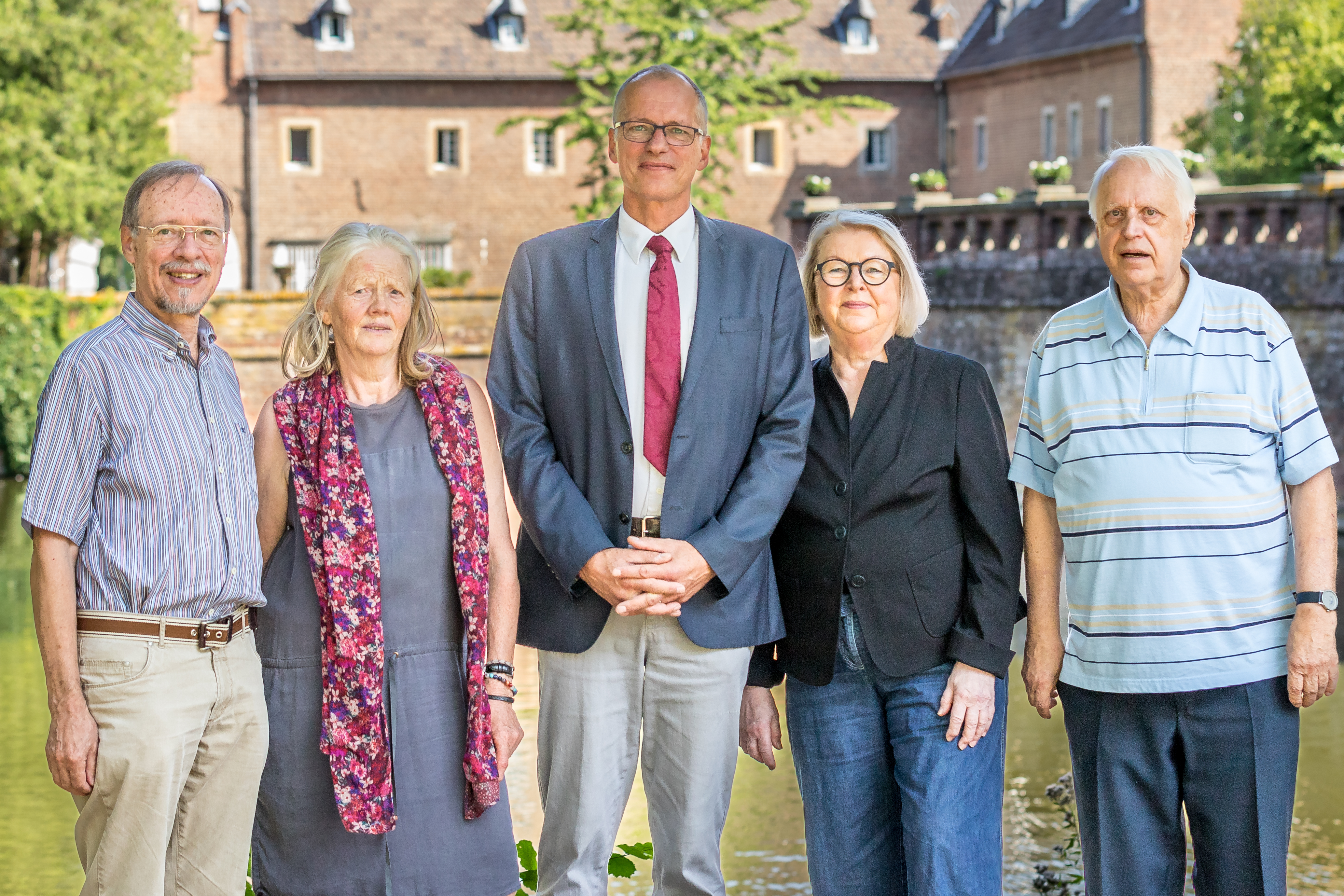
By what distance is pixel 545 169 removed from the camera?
39.1m

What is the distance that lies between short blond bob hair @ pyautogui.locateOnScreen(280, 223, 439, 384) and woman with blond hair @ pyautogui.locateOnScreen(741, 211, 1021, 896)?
94 centimetres

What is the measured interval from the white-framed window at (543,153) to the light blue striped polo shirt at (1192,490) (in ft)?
119

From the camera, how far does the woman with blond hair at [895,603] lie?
3527 millimetres

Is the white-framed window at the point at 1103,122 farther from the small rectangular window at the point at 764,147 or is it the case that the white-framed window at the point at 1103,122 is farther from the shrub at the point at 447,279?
the shrub at the point at 447,279

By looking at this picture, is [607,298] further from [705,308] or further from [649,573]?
[649,573]

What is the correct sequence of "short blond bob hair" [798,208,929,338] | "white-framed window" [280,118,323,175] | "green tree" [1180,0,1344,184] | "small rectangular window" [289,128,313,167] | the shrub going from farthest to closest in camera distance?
"small rectangular window" [289,128,313,167] < "white-framed window" [280,118,323,175] < the shrub < "green tree" [1180,0,1344,184] < "short blond bob hair" [798,208,929,338]

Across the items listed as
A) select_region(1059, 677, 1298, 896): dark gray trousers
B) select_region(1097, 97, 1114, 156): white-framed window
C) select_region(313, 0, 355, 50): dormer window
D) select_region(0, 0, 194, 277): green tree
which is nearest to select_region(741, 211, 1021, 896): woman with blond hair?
select_region(1059, 677, 1298, 896): dark gray trousers

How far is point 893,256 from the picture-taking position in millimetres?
3670

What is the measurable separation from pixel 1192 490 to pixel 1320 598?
0.37 metres

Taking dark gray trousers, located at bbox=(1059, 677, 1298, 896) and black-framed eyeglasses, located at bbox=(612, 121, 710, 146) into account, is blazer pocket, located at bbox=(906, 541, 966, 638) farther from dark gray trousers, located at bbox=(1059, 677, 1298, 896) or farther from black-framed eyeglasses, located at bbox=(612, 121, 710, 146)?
black-framed eyeglasses, located at bbox=(612, 121, 710, 146)

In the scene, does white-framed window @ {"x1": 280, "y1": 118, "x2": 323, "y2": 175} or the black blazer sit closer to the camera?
the black blazer

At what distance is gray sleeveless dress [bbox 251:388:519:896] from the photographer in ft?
11.2

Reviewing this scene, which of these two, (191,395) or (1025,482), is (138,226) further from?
(1025,482)

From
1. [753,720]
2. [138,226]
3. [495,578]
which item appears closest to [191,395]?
[138,226]
